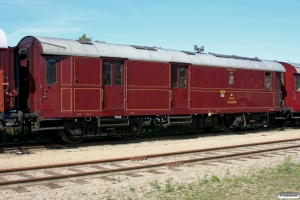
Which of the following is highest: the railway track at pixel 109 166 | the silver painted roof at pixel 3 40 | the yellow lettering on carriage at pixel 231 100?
the silver painted roof at pixel 3 40

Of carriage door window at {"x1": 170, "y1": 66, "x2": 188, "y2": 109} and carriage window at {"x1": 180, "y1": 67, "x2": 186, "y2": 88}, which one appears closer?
carriage door window at {"x1": 170, "y1": 66, "x2": 188, "y2": 109}

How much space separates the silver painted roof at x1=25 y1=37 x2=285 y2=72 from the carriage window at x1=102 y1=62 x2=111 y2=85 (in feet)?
1.22

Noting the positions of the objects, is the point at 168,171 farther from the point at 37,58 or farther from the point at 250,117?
the point at 250,117

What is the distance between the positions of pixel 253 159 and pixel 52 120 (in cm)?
660

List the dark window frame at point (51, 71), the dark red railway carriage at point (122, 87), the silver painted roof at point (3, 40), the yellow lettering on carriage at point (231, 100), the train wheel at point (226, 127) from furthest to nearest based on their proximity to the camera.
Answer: the train wheel at point (226, 127)
the yellow lettering on carriage at point (231, 100)
the dark red railway carriage at point (122, 87)
the dark window frame at point (51, 71)
the silver painted roof at point (3, 40)

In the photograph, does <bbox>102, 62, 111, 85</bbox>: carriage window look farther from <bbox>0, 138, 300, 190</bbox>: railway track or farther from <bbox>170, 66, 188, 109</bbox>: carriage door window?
<bbox>0, 138, 300, 190</bbox>: railway track

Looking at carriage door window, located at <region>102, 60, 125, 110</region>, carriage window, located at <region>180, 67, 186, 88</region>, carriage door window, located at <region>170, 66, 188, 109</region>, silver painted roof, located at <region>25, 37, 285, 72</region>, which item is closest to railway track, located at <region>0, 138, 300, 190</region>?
carriage door window, located at <region>102, 60, 125, 110</region>

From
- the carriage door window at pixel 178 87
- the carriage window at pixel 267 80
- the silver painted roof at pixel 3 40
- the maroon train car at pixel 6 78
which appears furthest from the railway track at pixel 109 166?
the carriage window at pixel 267 80

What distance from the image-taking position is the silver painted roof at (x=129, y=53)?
1309cm

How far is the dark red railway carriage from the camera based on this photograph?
1302 centimetres

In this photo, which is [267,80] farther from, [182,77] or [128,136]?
[128,136]

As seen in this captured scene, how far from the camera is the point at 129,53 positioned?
582 inches

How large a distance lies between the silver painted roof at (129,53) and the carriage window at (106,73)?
1.22ft

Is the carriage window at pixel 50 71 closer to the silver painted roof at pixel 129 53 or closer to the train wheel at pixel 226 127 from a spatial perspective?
the silver painted roof at pixel 129 53
